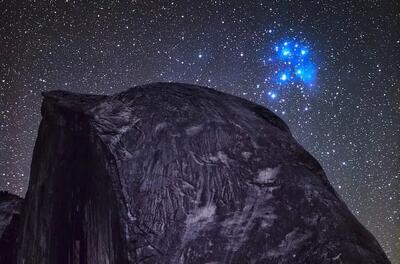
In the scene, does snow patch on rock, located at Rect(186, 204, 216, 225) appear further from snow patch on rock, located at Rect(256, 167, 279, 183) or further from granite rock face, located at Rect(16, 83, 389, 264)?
snow patch on rock, located at Rect(256, 167, 279, 183)

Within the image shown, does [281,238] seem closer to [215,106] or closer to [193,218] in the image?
[193,218]

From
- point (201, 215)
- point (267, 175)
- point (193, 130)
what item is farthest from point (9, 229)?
point (267, 175)

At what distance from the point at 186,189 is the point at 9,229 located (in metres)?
3.97

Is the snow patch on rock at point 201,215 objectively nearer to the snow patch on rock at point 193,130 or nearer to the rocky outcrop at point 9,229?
the snow patch on rock at point 193,130

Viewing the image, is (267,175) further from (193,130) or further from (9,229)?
(9,229)

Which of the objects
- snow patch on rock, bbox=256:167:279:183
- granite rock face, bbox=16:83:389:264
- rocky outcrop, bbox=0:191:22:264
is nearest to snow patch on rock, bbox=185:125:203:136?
granite rock face, bbox=16:83:389:264

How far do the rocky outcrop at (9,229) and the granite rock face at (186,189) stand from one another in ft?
5.00

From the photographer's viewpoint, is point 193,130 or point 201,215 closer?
point 201,215

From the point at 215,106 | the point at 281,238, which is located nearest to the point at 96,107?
the point at 215,106

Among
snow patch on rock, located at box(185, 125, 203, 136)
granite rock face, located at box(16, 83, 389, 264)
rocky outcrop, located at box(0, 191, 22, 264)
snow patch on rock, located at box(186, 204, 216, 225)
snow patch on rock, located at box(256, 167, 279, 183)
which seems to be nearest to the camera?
granite rock face, located at box(16, 83, 389, 264)

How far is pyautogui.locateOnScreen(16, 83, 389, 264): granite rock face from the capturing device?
9.04 feet

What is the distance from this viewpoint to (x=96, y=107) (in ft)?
12.5

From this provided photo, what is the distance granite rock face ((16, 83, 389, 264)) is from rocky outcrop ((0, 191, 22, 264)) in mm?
1524

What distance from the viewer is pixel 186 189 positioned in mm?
3047
